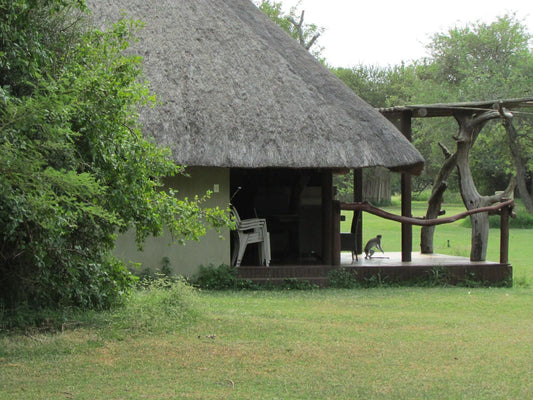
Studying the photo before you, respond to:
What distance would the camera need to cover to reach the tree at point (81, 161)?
19.0 ft

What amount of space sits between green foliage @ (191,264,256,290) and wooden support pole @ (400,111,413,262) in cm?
279

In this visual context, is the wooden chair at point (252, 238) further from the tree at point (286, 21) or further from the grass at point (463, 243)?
the tree at point (286, 21)

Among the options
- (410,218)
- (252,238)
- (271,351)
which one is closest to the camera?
(271,351)

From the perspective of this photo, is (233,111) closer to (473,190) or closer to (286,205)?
(286,205)

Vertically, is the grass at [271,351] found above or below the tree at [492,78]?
below

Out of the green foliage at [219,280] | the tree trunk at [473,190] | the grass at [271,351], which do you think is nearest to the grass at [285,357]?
the grass at [271,351]

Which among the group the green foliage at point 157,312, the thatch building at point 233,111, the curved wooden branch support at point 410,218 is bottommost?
the green foliage at point 157,312

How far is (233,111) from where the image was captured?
10305 mm

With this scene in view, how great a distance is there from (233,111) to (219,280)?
2398mm

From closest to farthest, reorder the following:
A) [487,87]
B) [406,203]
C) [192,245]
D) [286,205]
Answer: [192,245] → [406,203] → [286,205] → [487,87]

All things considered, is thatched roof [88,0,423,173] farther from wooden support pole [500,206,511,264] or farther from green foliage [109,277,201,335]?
green foliage [109,277,201,335]

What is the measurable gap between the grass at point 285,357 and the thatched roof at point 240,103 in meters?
2.66

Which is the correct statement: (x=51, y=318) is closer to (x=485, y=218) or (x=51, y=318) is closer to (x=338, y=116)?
(x=338, y=116)

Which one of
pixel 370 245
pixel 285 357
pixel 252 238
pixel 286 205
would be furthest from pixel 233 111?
pixel 285 357
